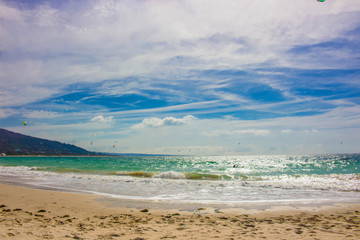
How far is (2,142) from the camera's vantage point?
580 feet

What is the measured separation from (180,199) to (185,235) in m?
6.83

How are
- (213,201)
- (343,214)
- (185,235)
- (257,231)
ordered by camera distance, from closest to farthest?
(185,235) → (257,231) → (343,214) → (213,201)

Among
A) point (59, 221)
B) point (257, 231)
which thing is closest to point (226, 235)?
point (257, 231)

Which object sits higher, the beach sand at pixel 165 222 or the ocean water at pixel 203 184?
the beach sand at pixel 165 222

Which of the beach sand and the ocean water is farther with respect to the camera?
the ocean water

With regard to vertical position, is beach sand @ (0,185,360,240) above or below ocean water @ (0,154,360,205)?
above

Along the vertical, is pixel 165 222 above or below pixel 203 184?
above

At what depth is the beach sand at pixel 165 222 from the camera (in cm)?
665

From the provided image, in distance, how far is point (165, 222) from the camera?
830 centimetres

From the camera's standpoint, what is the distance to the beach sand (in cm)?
665

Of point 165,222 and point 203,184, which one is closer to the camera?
point 165,222

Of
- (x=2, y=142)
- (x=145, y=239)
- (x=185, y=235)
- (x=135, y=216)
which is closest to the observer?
(x=145, y=239)

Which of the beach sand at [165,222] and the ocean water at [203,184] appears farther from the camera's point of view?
the ocean water at [203,184]

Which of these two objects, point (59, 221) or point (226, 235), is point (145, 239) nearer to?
point (226, 235)
